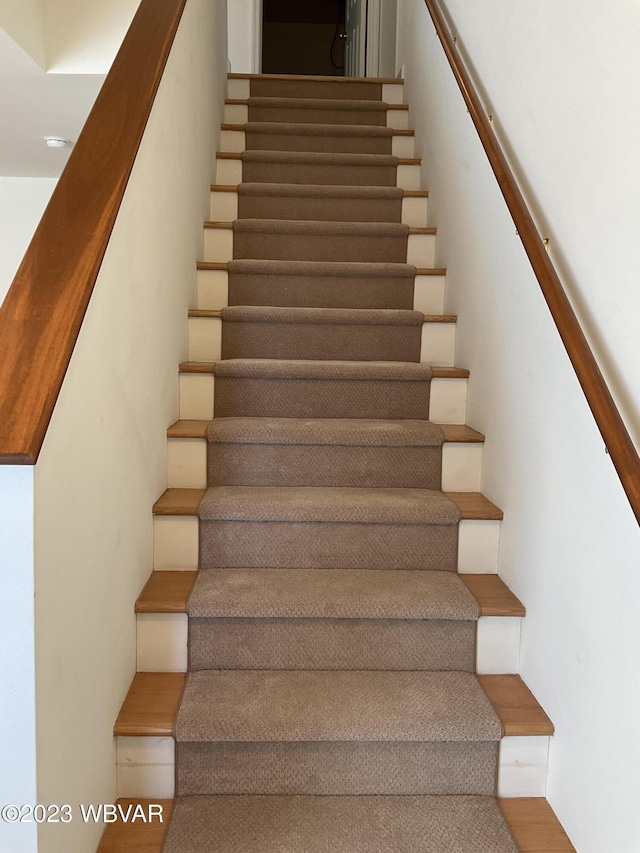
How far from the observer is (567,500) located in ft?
4.69

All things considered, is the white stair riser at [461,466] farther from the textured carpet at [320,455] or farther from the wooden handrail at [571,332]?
the wooden handrail at [571,332]

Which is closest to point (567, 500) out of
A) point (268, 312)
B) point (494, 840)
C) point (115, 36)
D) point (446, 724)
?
point (446, 724)

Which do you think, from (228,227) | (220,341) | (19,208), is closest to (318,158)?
(228,227)

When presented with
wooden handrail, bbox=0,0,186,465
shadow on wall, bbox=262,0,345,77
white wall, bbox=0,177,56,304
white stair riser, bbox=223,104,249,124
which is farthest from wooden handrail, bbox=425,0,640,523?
shadow on wall, bbox=262,0,345,77

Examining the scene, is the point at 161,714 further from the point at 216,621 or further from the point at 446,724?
the point at 446,724

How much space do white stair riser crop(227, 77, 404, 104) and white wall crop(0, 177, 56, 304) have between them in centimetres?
191

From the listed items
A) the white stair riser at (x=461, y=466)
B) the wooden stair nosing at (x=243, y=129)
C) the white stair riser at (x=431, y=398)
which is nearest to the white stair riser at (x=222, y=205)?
the wooden stair nosing at (x=243, y=129)

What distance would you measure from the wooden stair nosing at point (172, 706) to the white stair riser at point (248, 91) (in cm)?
327

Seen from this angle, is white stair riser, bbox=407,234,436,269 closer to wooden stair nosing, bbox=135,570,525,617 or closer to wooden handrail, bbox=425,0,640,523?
wooden handrail, bbox=425,0,640,523

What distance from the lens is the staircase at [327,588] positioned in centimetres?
145

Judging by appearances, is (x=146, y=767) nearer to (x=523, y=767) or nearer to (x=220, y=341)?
(x=523, y=767)

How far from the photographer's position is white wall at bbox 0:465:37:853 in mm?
923

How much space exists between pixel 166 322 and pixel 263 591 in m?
0.84

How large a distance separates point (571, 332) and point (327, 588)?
34.4 inches
